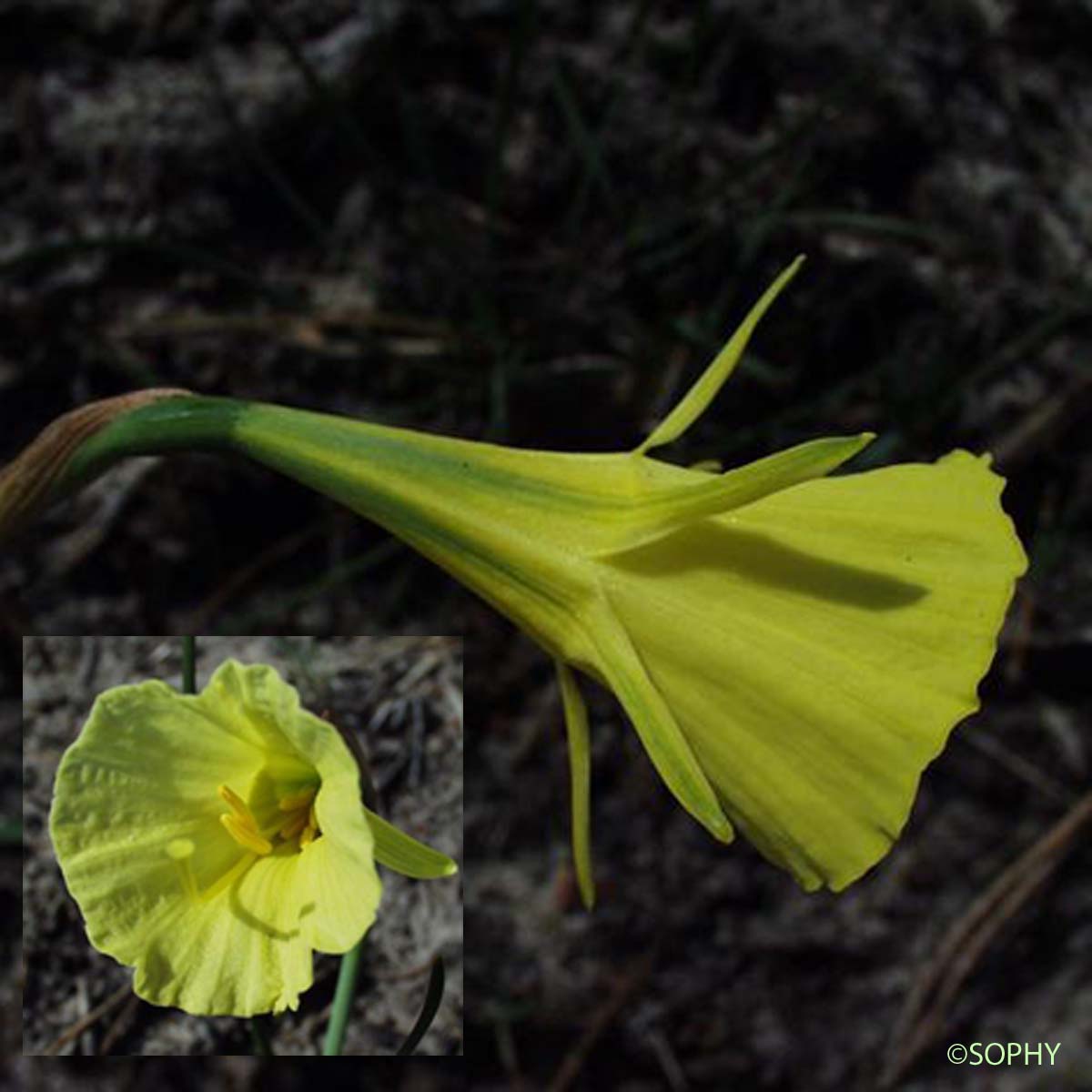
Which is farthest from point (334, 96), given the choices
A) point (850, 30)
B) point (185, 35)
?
point (850, 30)

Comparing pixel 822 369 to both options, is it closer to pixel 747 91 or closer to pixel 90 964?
pixel 747 91

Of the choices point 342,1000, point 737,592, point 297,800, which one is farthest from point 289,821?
point 737,592

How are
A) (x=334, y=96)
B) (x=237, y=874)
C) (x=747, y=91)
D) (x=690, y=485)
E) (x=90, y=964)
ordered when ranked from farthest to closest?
1. (x=747, y=91)
2. (x=334, y=96)
3. (x=90, y=964)
4. (x=237, y=874)
5. (x=690, y=485)

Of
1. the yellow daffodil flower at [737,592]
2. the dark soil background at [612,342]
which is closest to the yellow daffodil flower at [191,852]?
the yellow daffodil flower at [737,592]

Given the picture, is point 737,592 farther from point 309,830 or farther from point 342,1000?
point 342,1000

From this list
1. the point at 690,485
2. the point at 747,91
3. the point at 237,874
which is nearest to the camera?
the point at 690,485

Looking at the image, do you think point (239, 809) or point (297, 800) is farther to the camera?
point (297, 800)

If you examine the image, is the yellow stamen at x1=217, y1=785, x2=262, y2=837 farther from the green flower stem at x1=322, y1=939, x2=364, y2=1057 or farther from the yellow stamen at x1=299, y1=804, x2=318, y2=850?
the green flower stem at x1=322, y1=939, x2=364, y2=1057
